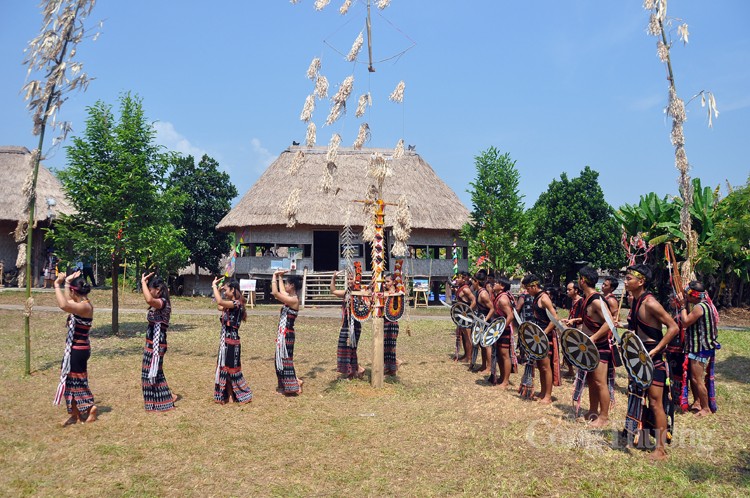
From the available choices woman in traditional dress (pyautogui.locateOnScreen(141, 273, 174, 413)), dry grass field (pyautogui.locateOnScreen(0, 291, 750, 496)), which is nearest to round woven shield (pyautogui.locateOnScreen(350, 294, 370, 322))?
dry grass field (pyautogui.locateOnScreen(0, 291, 750, 496))

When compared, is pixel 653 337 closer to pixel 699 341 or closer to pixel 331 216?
pixel 699 341

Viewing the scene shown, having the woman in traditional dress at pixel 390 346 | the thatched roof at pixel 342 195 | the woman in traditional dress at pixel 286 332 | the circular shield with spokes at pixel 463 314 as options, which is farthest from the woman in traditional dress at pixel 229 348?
the thatched roof at pixel 342 195

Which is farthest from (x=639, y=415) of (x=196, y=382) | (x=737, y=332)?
(x=737, y=332)

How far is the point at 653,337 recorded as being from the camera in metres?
6.17

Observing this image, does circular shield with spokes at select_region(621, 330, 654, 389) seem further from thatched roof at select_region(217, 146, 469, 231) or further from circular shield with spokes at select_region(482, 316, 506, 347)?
thatched roof at select_region(217, 146, 469, 231)

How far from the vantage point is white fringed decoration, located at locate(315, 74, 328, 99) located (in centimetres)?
899

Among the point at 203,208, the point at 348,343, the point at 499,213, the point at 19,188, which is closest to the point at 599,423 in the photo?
the point at 348,343

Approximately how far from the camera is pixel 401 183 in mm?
29719

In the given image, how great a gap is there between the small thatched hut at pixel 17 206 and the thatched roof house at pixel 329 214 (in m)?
8.55

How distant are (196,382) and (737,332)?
17352 millimetres

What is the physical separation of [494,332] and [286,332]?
11.8ft

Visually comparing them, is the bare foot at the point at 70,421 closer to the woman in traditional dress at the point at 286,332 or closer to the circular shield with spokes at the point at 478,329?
the woman in traditional dress at the point at 286,332

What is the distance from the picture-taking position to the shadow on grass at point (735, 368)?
10.8m

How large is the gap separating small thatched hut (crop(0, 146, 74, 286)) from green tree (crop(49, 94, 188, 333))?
41.5 feet
